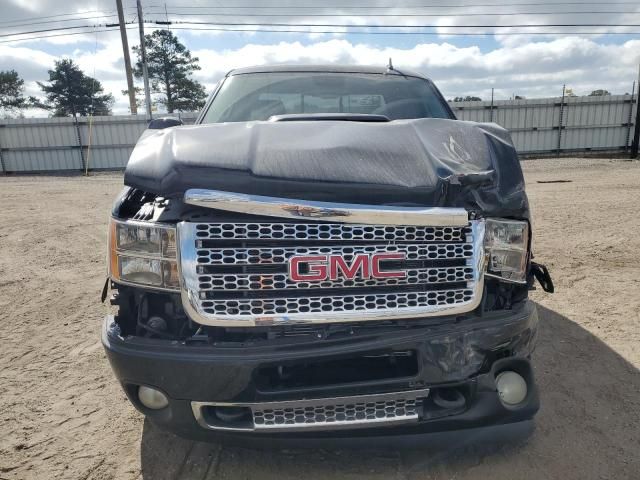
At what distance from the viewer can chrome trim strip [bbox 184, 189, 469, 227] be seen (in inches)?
68.5

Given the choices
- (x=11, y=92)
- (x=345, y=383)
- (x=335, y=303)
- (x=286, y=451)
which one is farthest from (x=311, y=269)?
(x=11, y=92)

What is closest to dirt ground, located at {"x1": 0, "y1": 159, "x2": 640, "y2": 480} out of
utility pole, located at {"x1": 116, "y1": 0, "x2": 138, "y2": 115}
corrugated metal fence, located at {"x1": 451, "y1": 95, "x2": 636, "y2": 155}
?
corrugated metal fence, located at {"x1": 451, "y1": 95, "x2": 636, "y2": 155}

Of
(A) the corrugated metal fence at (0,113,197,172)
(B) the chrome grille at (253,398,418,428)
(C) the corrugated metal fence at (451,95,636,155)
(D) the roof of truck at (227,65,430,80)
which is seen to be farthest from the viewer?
(C) the corrugated metal fence at (451,95,636,155)

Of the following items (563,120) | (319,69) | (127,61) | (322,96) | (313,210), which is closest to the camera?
(313,210)

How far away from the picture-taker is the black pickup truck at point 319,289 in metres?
1.78

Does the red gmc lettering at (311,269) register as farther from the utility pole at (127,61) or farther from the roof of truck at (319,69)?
the utility pole at (127,61)

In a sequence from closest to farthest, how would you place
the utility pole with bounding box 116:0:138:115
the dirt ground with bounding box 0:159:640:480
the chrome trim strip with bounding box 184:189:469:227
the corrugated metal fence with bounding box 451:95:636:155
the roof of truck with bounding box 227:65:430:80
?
1. the chrome trim strip with bounding box 184:189:469:227
2. the dirt ground with bounding box 0:159:640:480
3. the roof of truck with bounding box 227:65:430:80
4. the corrugated metal fence with bounding box 451:95:636:155
5. the utility pole with bounding box 116:0:138:115

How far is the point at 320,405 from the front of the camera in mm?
1821

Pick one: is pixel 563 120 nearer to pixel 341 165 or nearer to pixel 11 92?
pixel 341 165

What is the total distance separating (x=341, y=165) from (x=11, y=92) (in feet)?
181

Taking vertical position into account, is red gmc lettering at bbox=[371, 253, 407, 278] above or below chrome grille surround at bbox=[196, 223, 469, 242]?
below

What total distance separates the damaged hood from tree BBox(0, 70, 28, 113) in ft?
174

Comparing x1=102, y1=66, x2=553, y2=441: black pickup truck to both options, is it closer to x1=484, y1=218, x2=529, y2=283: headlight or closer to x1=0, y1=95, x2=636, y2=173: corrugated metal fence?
x1=484, y1=218, x2=529, y2=283: headlight

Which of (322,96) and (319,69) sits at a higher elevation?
(319,69)
